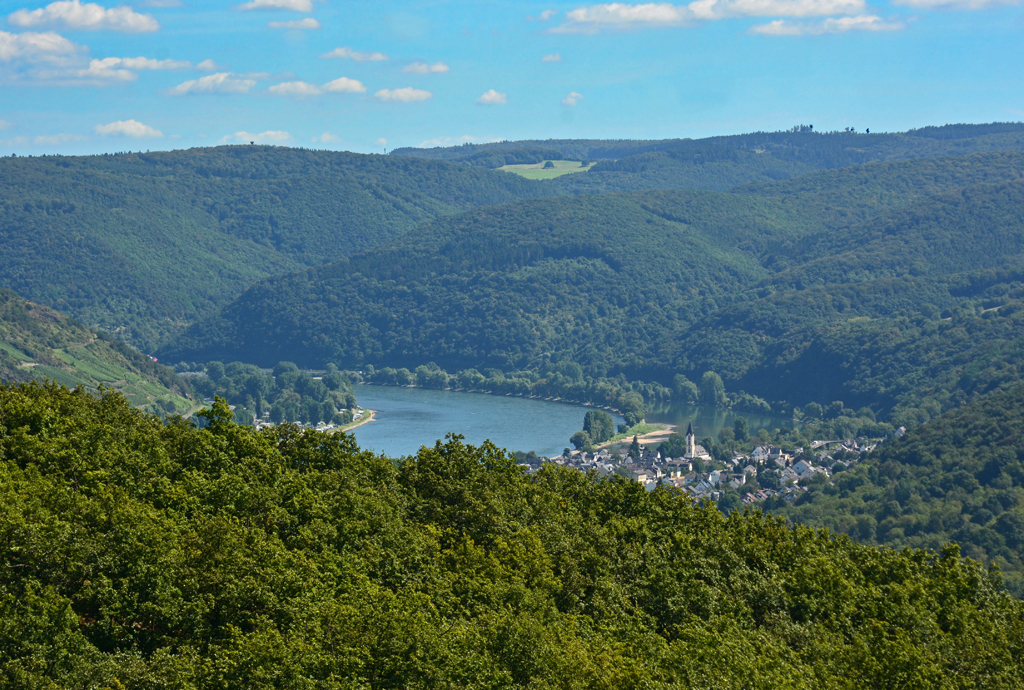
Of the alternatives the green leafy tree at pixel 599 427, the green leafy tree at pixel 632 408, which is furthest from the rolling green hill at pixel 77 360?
the green leafy tree at pixel 632 408

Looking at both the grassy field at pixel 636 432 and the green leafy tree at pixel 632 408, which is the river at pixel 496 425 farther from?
the grassy field at pixel 636 432

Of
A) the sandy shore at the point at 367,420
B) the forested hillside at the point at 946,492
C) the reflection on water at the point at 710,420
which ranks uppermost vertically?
the forested hillside at the point at 946,492

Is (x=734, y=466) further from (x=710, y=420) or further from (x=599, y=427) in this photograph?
(x=710, y=420)

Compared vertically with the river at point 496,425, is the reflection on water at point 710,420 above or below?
below

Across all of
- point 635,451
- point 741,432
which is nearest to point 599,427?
point 635,451

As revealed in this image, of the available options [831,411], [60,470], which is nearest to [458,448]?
[60,470]

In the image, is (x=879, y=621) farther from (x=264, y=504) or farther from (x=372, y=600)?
(x=264, y=504)
